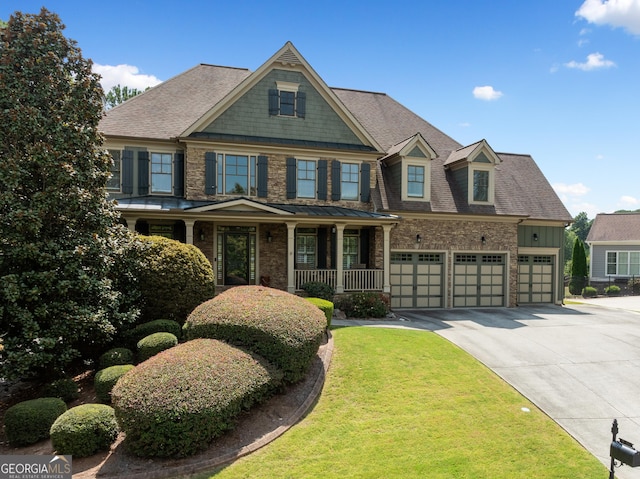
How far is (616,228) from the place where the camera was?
1203 inches

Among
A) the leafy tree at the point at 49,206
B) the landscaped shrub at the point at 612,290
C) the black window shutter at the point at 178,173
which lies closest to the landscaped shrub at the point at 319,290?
the black window shutter at the point at 178,173

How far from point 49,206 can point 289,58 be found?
11.1 m

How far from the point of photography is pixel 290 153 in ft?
52.5

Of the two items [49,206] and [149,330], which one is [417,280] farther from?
[49,206]

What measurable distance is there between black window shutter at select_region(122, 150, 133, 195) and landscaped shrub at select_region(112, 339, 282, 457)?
1013 centimetres

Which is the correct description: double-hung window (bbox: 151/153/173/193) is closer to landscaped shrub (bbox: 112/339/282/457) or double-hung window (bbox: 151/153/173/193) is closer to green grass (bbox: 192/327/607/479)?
green grass (bbox: 192/327/607/479)

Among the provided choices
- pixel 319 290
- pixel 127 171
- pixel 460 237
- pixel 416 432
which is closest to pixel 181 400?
pixel 416 432

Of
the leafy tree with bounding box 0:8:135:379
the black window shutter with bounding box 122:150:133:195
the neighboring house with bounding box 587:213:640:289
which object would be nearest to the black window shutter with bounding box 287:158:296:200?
the black window shutter with bounding box 122:150:133:195

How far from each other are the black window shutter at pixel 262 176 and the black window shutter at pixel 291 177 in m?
0.86

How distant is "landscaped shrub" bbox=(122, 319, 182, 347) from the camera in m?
9.10

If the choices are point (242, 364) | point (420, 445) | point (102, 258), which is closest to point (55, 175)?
point (102, 258)

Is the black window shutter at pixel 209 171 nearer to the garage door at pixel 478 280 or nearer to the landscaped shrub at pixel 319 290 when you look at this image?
the landscaped shrub at pixel 319 290

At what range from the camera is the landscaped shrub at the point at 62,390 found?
25.2 ft

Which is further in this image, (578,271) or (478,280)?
(578,271)
